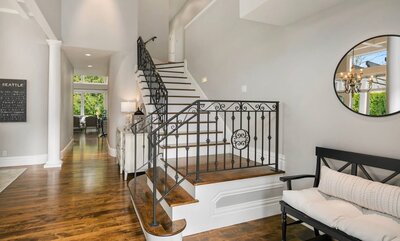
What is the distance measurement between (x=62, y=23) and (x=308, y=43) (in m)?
5.47

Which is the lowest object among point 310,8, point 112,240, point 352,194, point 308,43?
point 112,240

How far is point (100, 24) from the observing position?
5801mm

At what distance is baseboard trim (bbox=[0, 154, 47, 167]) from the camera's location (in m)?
5.10

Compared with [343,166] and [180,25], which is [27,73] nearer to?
[180,25]

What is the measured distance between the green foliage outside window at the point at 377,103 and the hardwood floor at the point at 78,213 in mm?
1473

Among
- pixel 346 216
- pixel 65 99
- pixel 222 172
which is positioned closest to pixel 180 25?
pixel 65 99

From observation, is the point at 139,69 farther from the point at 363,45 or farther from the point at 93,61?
the point at 363,45

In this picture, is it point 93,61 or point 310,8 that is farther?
point 93,61

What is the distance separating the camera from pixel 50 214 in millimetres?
2854

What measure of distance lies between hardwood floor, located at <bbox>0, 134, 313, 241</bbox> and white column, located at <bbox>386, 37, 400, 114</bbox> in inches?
62.5

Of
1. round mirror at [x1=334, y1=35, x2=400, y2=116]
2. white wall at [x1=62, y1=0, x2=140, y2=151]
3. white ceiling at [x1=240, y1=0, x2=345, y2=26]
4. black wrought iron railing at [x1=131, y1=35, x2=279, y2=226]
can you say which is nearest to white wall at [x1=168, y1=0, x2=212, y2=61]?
white wall at [x1=62, y1=0, x2=140, y2=151]

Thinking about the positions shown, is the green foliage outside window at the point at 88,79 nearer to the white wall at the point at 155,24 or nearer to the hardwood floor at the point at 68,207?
the white wall at the point at 155,24

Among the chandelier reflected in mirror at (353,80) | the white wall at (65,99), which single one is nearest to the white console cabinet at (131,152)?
the white wall at (65,99)

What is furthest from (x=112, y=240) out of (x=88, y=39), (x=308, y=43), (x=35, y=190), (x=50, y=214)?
(x=88, y=39)
